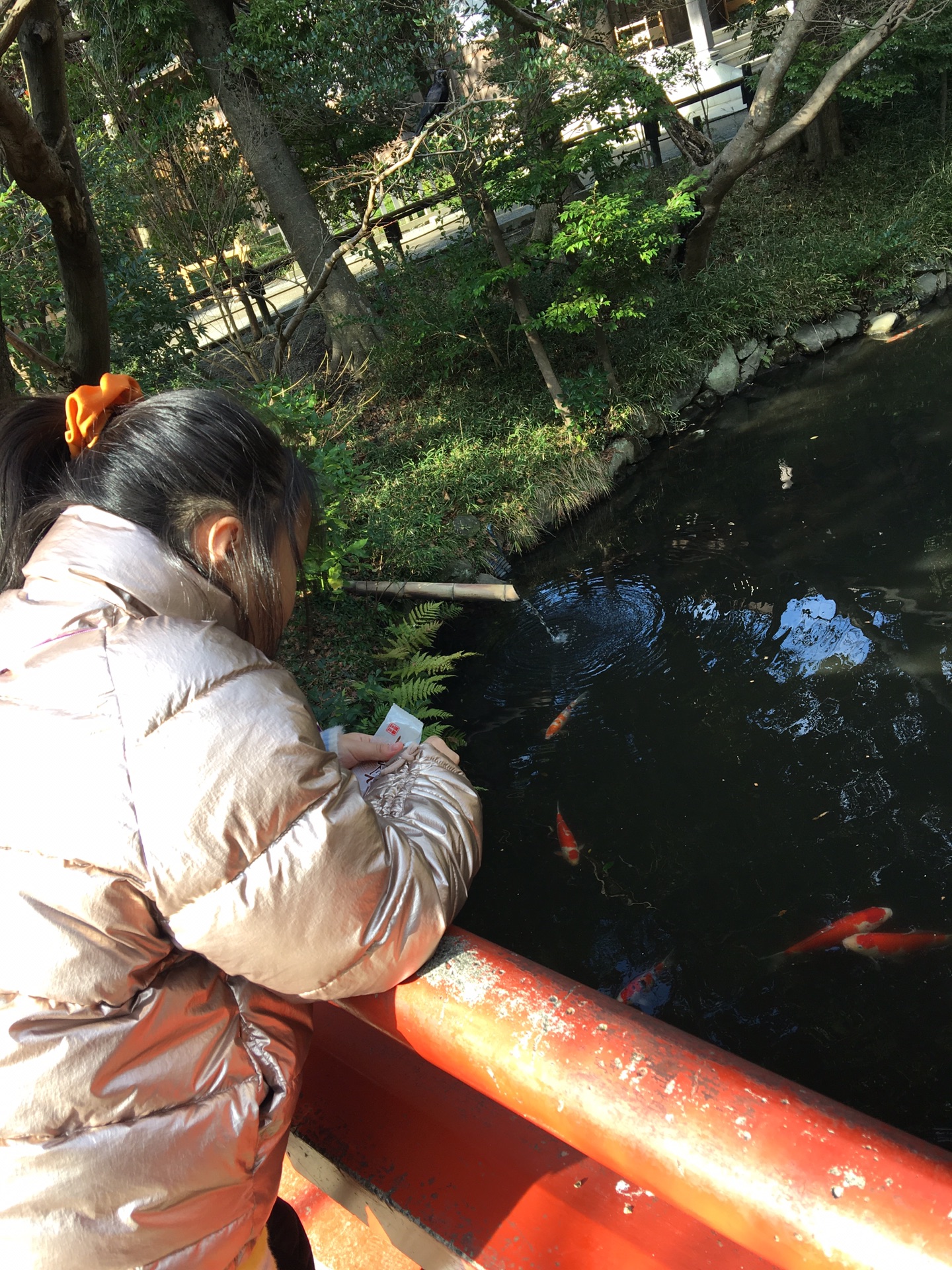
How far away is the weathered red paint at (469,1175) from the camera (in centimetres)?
129

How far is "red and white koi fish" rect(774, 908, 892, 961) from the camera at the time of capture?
11.9ft

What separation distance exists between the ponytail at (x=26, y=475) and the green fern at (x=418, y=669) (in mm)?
3962

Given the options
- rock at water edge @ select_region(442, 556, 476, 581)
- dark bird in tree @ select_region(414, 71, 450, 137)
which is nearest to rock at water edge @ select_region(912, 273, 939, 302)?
dark bird in tree @ select_region(414, 71, 450, 137)

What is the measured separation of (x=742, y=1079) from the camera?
97 centimetres

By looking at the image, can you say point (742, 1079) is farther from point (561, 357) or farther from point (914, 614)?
A: point (561, 357)

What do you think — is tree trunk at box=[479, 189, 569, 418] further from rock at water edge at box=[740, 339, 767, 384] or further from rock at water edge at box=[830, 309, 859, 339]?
rock at water edge at box=[830, 309, 859, 339]

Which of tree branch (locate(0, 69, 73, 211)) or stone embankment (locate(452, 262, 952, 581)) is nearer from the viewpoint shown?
tree branch (locate(0, 69, 73, 211))

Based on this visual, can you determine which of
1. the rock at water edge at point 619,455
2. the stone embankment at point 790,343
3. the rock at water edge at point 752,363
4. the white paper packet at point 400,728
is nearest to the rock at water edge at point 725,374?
the stone embankment at point 790,343

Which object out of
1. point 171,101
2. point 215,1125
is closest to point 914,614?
point 215,1125

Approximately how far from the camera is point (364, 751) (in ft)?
5.87

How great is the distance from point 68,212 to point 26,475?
2.51m

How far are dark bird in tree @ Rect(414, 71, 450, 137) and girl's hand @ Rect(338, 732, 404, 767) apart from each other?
8238 millimetres

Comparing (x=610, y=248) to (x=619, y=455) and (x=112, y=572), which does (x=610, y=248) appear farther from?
(x=112, y=572)

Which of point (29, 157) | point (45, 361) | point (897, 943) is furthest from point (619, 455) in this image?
point (29, 157)
